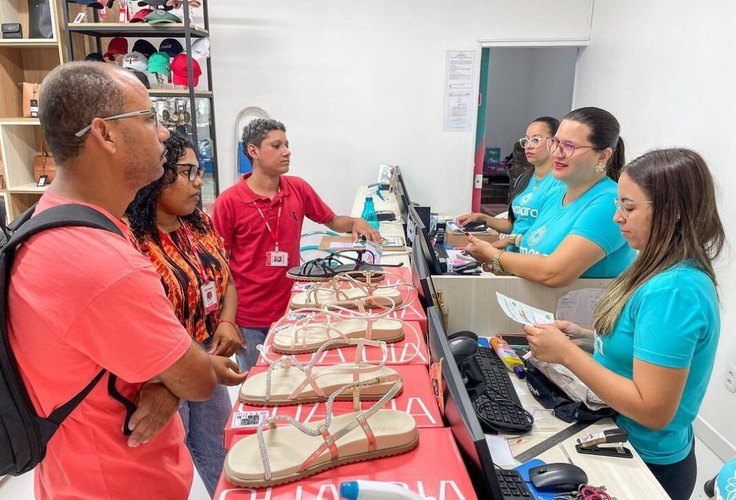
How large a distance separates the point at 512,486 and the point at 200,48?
368 cm

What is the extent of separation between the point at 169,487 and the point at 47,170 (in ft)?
11.6

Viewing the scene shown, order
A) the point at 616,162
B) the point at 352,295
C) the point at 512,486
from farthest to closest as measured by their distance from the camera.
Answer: the point at 616,162 → the point at 352,295 → the point at 512,486

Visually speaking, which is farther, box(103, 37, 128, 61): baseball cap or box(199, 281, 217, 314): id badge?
box(103, 37, 128, 61): baseball cap

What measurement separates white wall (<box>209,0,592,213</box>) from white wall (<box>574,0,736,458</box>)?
0.77 metres

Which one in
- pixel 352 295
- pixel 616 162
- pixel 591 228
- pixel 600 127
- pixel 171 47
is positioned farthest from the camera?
pixel 171 47

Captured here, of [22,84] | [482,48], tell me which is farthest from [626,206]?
[22,84]

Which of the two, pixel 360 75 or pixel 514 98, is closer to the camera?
pixel 360 75

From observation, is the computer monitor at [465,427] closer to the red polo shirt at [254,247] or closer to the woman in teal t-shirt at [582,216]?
the woman in teal t-shirt at [582,216]

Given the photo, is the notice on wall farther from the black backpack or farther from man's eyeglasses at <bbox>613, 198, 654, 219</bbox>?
the black backpack

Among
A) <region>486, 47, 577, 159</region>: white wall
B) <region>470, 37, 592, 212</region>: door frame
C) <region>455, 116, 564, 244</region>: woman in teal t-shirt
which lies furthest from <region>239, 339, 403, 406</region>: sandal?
<region>486, 47, 577, 159</region>: white wall

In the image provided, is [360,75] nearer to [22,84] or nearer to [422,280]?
[22,84]

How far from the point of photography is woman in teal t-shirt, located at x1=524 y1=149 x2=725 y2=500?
1123 mm

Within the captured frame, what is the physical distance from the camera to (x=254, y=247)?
2.31m

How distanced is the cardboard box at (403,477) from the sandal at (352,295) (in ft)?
1.95
